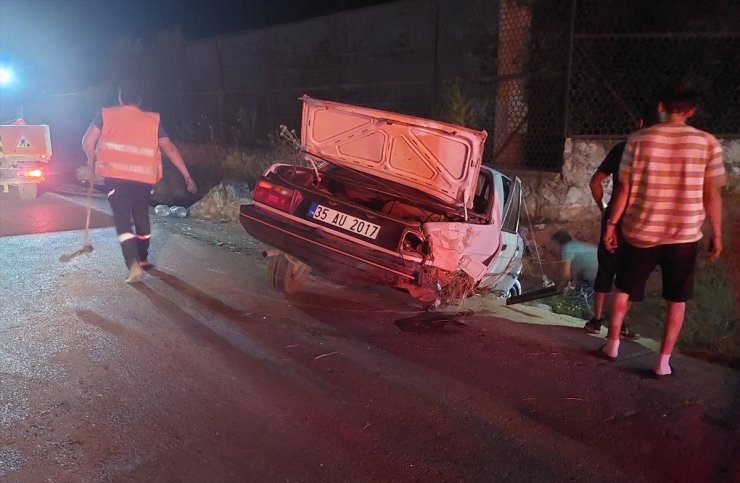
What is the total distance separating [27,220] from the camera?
8617 millimetres

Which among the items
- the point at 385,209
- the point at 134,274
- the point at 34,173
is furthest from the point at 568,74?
the point at 34,173

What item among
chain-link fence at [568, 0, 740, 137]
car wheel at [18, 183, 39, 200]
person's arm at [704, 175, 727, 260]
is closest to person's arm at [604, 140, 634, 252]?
person's arm at [704, 175, 727, 260]

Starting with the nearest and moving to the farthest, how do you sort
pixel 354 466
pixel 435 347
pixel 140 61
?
pixel 354 466, pixel 435 347, pixel 140 61

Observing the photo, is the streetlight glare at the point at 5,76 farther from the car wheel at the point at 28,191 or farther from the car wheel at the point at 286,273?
the car wheel at the point at 286,273

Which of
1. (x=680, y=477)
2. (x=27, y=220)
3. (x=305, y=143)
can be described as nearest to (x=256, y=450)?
(x=680, y=477)

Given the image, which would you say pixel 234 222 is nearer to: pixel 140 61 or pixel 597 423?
pixel 597 423

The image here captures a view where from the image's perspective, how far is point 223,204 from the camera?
30.6 feet

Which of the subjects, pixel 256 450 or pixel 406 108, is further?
pixel 406 108

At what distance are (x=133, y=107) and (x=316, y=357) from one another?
3253 millimetres

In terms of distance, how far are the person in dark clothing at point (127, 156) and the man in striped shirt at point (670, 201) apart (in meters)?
4.30

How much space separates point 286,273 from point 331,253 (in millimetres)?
1105

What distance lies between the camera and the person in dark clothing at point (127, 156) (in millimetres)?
5473

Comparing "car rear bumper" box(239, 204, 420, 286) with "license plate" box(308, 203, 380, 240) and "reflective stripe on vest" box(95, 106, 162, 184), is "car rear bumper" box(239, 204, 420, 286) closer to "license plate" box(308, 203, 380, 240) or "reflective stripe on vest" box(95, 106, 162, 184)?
"license plate" box(308, 203, 380, 240)

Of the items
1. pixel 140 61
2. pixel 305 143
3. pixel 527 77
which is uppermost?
pixel 140 61
